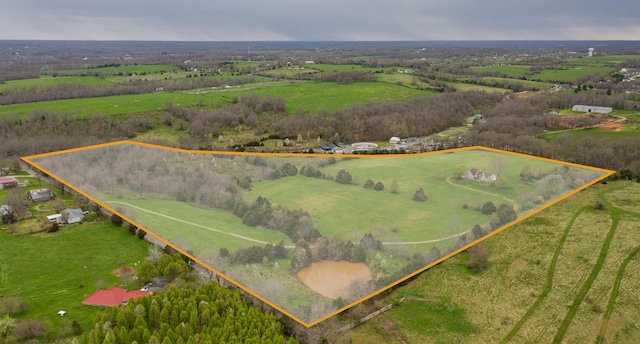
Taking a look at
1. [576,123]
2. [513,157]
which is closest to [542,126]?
[576,123]

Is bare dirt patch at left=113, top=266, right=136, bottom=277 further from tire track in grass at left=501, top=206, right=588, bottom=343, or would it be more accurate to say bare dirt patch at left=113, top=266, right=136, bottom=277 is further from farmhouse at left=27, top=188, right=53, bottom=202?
tire track in grass at left=501, top=206, right=588, bottom=343

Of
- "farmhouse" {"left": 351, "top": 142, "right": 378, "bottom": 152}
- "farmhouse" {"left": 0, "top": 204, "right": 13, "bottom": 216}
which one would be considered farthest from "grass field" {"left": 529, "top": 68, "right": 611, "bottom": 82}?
"farmhouse" {"left": 0, "top": 204, "right": 13, "bottom": 216}

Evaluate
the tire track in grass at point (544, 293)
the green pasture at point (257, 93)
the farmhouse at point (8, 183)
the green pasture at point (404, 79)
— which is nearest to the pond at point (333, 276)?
the tire track in grass at point (544, 293)

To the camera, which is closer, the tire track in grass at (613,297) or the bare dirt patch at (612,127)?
the tire track in grass at (613,297)

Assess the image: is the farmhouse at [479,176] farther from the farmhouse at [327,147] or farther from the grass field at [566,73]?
the grass field at [566,73]

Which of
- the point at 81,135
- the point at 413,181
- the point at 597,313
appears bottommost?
the point at 597,313

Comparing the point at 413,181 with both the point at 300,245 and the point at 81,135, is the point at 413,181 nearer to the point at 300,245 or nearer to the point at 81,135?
the point at 300,245

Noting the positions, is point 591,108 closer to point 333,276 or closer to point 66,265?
point 333,276
